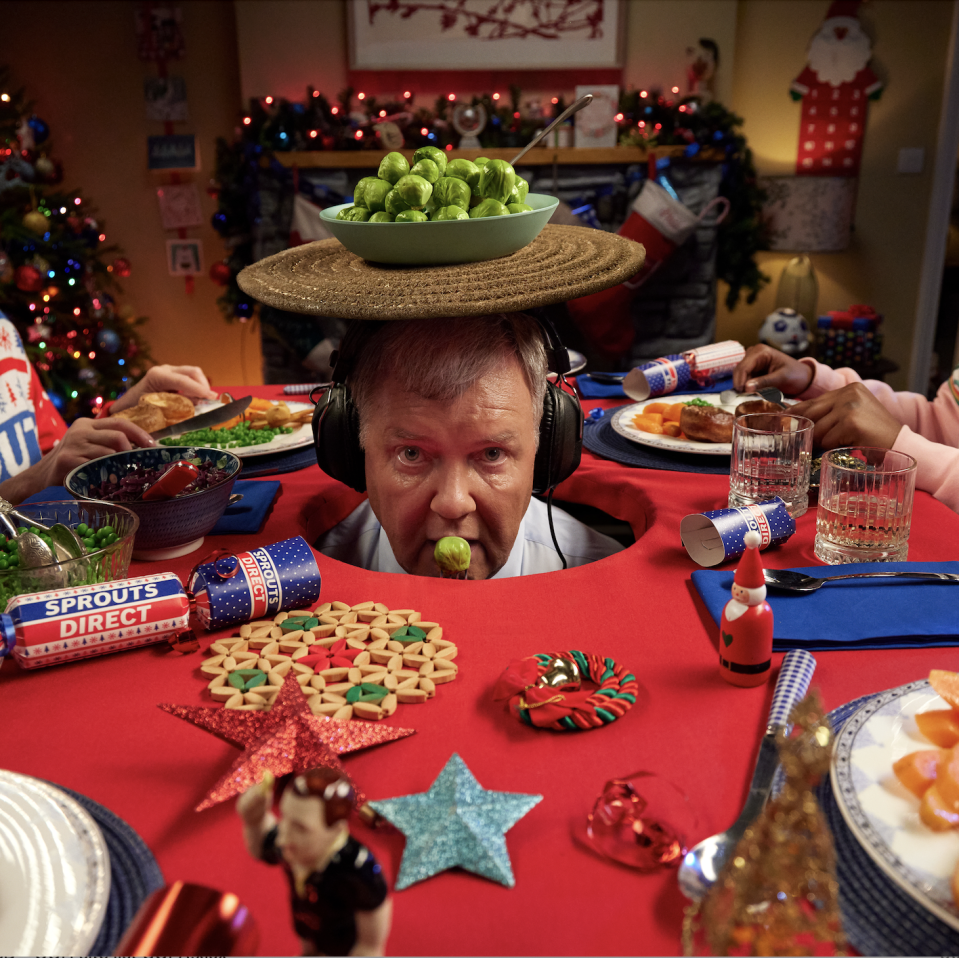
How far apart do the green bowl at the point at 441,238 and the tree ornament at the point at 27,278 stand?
366cm

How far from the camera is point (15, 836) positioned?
592 mm

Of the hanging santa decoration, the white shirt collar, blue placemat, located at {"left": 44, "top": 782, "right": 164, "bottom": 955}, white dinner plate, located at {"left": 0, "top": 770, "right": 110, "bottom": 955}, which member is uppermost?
the hanging santa decoration

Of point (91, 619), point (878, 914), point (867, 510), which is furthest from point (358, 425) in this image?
point (878, 914)

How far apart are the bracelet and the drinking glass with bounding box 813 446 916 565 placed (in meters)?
0.45

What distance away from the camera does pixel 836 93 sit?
4.66m

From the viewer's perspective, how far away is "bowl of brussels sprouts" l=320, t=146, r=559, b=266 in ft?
3.64

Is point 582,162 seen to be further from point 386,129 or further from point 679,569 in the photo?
point 679,569

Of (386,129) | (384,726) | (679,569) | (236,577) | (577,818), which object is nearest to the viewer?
(577,818)

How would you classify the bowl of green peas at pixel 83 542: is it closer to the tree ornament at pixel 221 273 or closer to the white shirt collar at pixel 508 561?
the white shirt collar at pixel 508 561

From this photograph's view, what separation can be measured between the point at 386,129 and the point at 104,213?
2.01m

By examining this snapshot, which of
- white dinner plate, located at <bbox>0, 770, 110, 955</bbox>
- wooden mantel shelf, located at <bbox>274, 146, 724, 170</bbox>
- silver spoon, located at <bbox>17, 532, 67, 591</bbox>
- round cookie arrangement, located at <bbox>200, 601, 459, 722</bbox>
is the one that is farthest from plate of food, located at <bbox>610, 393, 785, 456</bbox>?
wooden mantel shelf, located at <bbox>274, 146, 724, 170</bbox>

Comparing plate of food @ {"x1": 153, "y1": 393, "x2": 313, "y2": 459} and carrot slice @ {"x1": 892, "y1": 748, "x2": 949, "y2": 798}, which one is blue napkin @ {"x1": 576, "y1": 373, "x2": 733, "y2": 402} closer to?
plate of food @ {"x1": 153, "y1": 393, "x2": 313, "y2": 459}

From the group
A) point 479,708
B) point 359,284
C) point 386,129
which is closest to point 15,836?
point 479,708

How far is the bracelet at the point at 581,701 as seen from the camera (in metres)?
0.77
